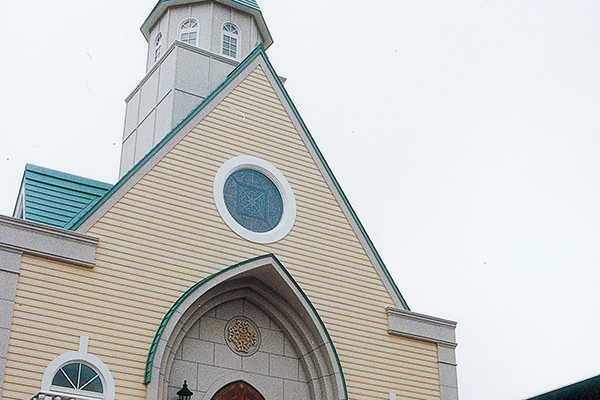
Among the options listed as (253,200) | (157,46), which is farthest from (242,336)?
(157,46)

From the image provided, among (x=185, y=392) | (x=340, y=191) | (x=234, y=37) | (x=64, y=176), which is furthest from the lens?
(x=234, y=37)

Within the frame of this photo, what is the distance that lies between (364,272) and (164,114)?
665 cm

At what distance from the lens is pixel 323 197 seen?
64.4 feet

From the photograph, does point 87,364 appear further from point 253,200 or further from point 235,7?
point 235,7

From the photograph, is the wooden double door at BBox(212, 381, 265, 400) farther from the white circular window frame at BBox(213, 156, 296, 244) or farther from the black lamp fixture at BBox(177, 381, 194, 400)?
the white circular window frame at BBox(213, 156, 296, 244)

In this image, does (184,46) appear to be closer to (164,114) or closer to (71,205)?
(164,114)

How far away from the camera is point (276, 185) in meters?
19.2

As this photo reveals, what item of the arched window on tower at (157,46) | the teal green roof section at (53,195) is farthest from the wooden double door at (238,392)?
the arched window on tower at (157,46)

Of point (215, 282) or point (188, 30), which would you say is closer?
point (215, 282)

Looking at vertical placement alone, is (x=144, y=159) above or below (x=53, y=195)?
above

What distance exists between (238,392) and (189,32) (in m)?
10.9

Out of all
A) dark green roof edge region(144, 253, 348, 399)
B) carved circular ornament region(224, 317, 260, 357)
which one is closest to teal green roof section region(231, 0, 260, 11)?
dark green roof edge region(144, 253, 348, 399)

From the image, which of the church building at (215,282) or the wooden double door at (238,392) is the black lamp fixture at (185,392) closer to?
the church building at (215,282)

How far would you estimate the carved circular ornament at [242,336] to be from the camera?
17609mm
